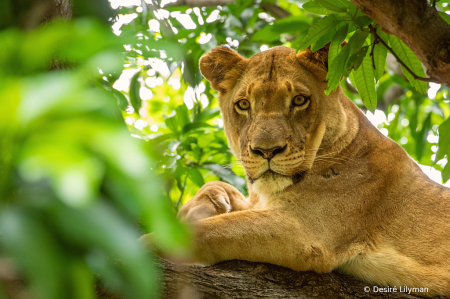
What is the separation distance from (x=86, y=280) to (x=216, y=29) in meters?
5.07

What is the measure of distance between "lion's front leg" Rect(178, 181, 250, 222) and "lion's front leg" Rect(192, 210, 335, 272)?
0.43 metres

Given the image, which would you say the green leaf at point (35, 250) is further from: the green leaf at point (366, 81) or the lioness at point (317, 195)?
the green leaf at point (366, 81)

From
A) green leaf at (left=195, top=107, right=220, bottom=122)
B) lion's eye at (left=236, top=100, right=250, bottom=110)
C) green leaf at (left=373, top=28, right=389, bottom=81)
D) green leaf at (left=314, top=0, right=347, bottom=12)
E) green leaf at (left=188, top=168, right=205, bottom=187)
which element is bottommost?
green leaf at (left=188, top=168, right=205, bottom=187)

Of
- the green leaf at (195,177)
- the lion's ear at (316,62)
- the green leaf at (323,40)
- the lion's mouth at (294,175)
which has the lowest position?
the green leaf at (195,177)

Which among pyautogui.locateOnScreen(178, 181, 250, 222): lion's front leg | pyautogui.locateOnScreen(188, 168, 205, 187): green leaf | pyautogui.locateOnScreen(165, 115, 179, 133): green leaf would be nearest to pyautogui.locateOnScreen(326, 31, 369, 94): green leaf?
pyautogui.locateOnScreen(178, 181, 250, 222): lion's front leg

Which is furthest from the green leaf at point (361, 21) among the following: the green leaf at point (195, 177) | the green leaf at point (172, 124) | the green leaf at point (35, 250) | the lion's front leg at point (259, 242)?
the green leaf at point (172, 124)

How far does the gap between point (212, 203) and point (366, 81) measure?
1.73 meters

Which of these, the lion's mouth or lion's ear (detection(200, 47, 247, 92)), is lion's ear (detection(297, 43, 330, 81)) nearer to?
lion's ear (detection(200, 47, 247, 92))

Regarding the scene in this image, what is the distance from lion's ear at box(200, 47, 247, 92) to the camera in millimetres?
4176

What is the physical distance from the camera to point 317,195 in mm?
3467

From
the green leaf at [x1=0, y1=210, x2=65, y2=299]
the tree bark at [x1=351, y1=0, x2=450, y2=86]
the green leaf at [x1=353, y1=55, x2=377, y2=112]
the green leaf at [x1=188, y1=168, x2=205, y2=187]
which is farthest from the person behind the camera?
the green leaf at [x1=188, y1=168, x2=205, y2=187]

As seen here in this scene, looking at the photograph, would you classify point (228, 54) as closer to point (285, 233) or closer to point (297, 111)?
point (297, 111)

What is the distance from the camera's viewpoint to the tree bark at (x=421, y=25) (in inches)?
85.7

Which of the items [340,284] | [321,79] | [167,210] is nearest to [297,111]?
[321,79]
